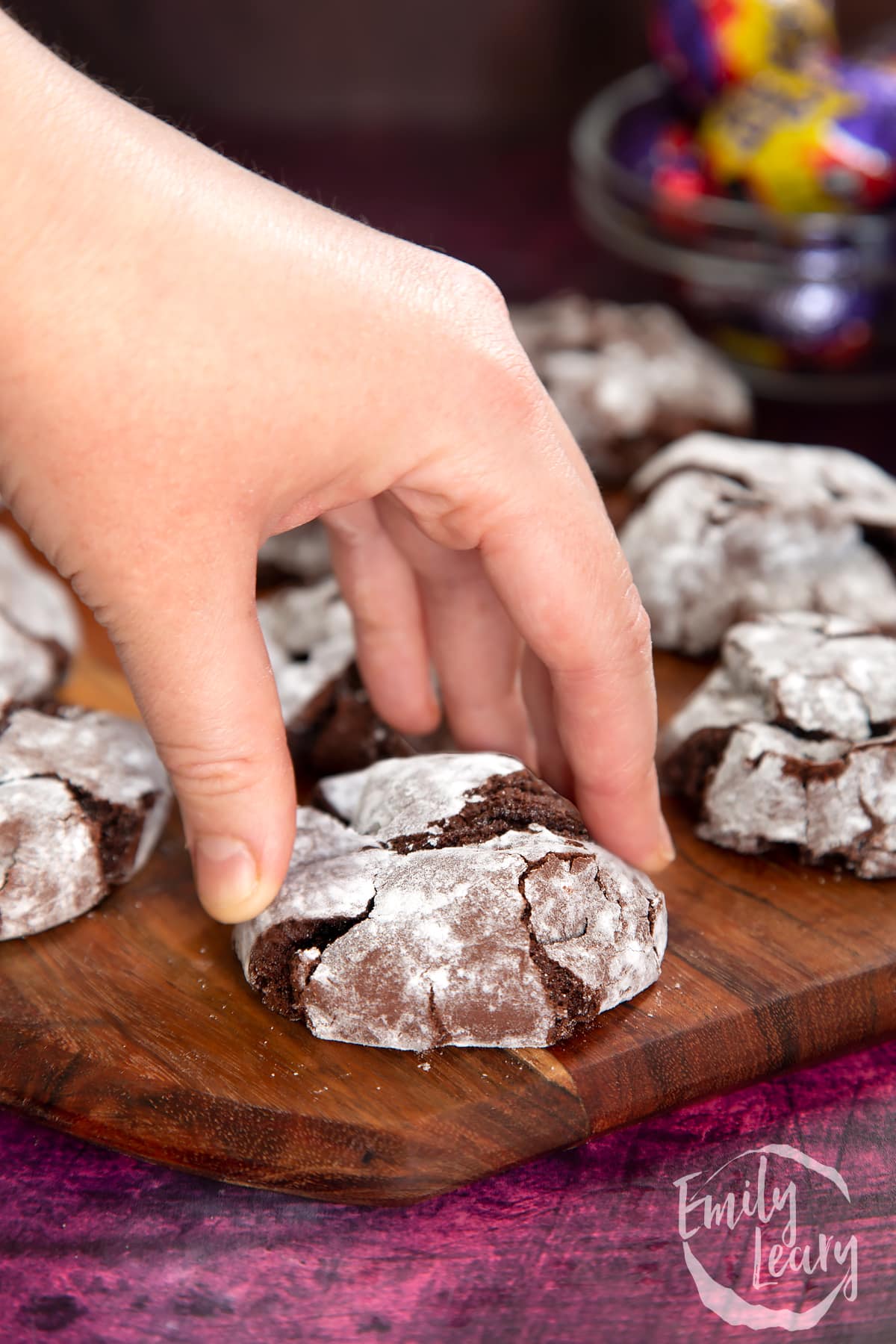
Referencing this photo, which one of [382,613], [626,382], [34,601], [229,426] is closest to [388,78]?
[626,382]

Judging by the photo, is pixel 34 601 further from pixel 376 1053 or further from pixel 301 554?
pixel 376 1053

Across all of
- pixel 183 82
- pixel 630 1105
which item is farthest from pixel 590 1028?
pixel 183 82

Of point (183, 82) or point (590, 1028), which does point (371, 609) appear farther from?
point (183, 82)

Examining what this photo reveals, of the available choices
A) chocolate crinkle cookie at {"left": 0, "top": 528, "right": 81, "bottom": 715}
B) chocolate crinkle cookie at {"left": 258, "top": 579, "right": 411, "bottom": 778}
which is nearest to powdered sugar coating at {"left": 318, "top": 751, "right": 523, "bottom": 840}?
chocolate crinkle cookie at {"left": 258, "top": 579, "right": 411, "bottom": 778}

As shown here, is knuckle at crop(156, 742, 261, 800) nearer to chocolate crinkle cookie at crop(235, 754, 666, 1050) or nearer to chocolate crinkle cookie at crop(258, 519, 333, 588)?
chocolate crinkle cookie at crop(235, 754, 666, 1050)

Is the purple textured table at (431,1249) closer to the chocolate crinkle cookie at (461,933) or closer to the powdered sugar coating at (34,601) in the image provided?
the chocolate crinkle cookie at (461,933)
